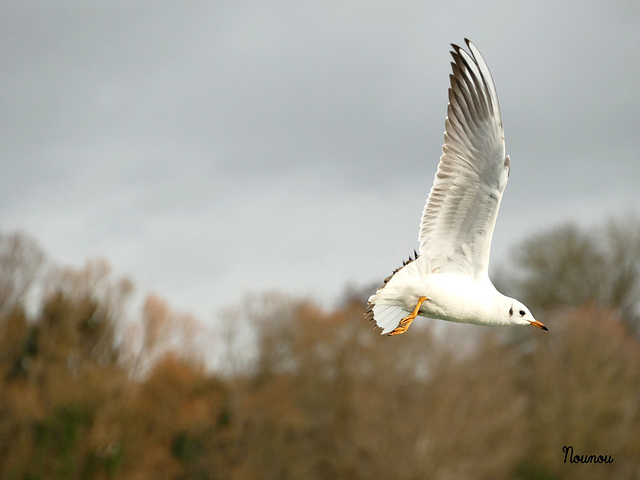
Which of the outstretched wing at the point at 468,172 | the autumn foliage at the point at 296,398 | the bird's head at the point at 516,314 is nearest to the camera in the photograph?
the outstretched wing at the point at 468,172

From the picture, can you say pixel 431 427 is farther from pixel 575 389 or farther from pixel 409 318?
pixel 409 318

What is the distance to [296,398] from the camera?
30.8 meters

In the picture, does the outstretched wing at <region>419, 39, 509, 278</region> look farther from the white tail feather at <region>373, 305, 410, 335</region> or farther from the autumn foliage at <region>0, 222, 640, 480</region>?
the autumn foliage at <region>0, 222, 640, 480</region>

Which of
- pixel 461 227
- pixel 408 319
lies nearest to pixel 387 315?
pixel 408 319

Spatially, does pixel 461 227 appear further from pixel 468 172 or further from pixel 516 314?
pixel 516 314

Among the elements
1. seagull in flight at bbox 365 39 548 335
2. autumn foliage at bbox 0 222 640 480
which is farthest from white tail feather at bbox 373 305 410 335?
autumn foliage at bbox 0 222 640 480

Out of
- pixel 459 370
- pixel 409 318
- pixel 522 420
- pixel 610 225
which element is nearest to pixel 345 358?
pixel 459 370

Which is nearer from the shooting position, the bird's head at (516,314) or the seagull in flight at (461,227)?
the seagull in flight at (461,227)

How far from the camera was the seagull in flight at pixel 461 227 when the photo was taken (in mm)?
6672

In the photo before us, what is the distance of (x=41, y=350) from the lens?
92.1 ft

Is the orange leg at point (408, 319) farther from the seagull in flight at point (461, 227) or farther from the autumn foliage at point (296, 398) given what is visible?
the autumn foliage at point (296, 398)

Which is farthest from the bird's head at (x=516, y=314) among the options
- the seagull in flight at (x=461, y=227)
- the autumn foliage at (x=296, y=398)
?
the autumn foliage at (x=296, y=398)

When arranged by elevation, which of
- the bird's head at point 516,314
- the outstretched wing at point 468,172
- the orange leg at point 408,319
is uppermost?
the outstretched wing at point 468,172

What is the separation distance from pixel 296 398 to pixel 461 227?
24.5 metres
